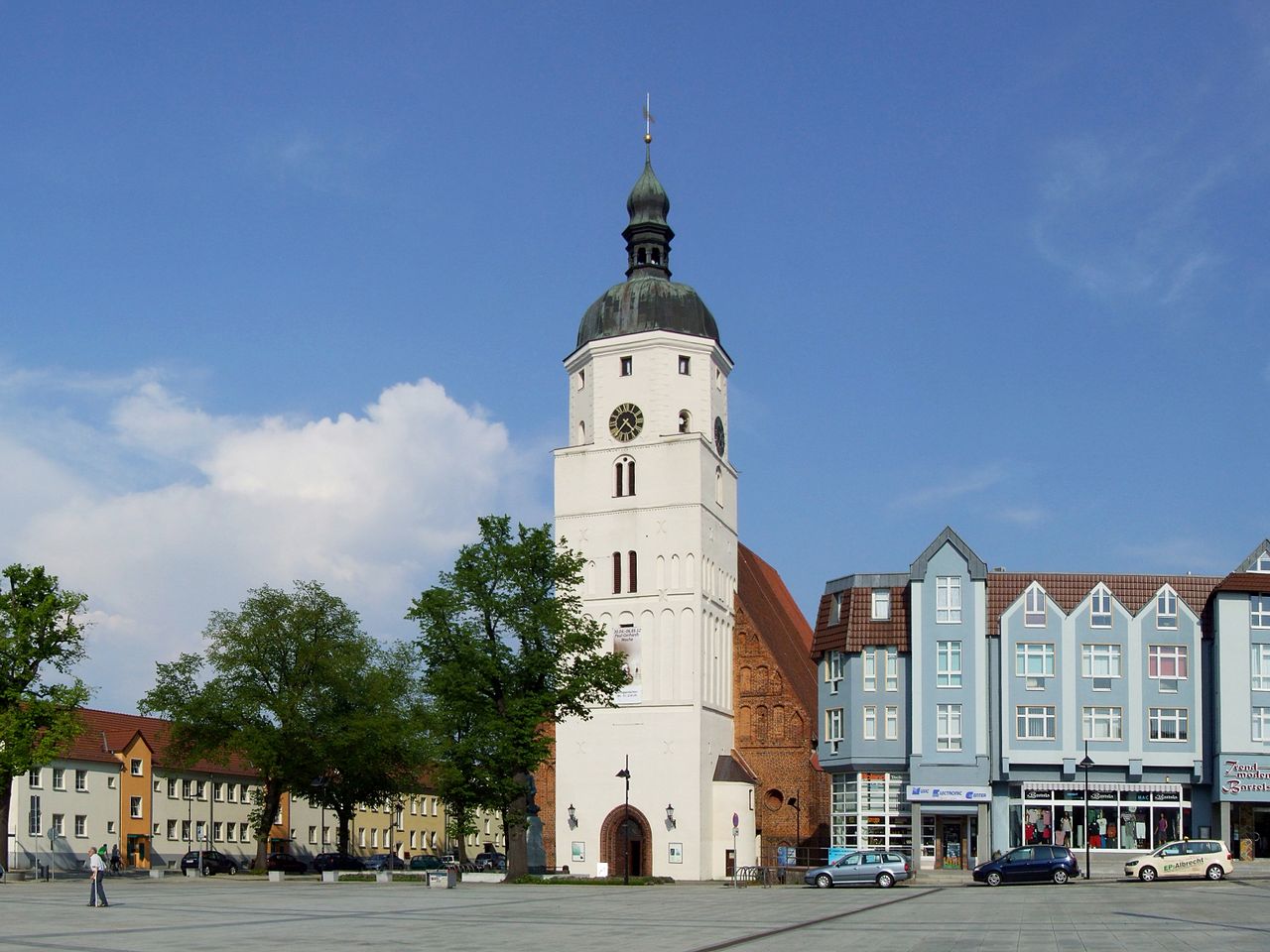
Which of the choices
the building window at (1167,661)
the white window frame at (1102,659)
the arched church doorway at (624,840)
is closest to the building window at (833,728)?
the arched church doorway at (624,840)

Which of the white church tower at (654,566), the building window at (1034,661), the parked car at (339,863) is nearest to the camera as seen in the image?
the building window at (1034,661)

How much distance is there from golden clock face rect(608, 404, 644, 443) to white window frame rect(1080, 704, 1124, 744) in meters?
25.2

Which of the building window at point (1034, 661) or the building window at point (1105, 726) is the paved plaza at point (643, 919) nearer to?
the building window at point (1105, 726)

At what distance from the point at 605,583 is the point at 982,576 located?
60.1ft

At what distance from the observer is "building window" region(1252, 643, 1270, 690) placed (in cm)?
6325

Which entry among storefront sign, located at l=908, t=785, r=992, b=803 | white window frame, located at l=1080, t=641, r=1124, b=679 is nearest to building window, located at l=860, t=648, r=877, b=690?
storefront sign, located at l=908, t=785, r=992, b=803

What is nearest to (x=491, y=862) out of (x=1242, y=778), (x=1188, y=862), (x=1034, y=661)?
(x=1034, y=661)

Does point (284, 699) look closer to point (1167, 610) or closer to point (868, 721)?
point (868, 721)

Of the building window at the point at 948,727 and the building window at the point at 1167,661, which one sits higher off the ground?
the building window at the point at 1167,661

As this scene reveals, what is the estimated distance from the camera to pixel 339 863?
3174 inches

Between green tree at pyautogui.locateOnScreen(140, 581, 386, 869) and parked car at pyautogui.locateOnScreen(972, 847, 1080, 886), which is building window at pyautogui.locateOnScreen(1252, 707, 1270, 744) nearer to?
parked car at pyautogui.locateOnScreen(972, 847, 1080, 886)

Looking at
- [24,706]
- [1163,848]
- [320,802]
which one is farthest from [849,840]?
[24,706]

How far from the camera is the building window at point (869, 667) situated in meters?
67.4

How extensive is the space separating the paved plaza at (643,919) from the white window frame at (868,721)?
Result: 1739 cm
